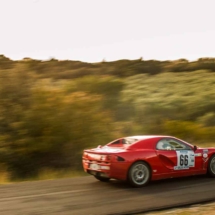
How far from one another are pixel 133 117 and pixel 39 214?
20246 mm

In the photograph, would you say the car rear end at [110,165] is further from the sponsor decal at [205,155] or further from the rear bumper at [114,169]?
the sponsor decal at [205,155]

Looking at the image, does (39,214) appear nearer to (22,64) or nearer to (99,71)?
Answer: (22,64)

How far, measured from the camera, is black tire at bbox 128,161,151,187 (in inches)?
420

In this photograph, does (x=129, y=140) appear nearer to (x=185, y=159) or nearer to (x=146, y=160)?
(x=146, y=160)

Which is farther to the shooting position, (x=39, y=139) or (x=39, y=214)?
(x=39, y=139)

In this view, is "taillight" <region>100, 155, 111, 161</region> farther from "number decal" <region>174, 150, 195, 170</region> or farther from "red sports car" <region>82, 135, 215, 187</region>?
"number decal" <region>174, 150, 195, 170</region>

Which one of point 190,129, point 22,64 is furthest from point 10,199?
point 190,129

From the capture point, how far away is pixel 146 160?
10.9 metres

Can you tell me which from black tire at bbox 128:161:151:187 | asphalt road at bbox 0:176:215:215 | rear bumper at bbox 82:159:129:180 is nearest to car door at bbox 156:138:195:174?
asphalt road at bbox 0:176:215:215

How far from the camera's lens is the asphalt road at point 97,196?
8336 mm

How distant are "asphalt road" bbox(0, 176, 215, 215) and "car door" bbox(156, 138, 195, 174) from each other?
0.37 metres

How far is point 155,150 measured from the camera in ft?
36.5

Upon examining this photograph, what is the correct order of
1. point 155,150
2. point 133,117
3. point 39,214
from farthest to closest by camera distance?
1. point 133,117
2. point 155,150
3. point 39,214

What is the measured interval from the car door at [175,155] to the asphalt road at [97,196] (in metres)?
0.37
